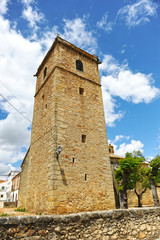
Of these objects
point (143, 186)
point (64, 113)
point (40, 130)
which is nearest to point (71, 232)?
point (64, 113)

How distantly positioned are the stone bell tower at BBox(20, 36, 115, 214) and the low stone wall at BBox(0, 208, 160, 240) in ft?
12.4

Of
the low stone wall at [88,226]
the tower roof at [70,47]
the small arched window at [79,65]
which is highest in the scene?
the tower roof at [70,47]

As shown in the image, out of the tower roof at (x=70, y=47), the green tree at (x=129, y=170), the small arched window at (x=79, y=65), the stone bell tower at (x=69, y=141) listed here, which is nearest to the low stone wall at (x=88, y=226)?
the stone bell tower at (x=69, y=141)

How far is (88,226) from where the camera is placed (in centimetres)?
354

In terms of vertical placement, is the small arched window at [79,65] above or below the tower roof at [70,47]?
below

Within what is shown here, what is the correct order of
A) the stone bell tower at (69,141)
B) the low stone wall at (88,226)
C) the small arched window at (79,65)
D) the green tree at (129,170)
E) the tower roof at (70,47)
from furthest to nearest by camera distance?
1. the green tree at (129,170)
2. the small arched window at (79,65)
3. the tower roof at (70,47)
4. the stone bell tower at (69,141)
5. the low stone wall at (88,226)

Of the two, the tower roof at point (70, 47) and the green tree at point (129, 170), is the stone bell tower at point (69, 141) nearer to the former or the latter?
the tower roof at point (70, 47)

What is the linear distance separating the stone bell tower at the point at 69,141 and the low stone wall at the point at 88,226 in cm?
378

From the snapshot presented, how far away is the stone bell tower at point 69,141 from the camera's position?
7.77m

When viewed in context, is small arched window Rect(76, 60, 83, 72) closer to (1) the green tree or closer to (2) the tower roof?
(2) the tower roof

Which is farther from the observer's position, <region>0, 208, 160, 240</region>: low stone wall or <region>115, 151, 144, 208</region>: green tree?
<region>115, 151, 144, 208</region>: green tree

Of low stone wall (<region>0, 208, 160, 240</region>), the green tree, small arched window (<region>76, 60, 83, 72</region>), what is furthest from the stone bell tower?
the green tree

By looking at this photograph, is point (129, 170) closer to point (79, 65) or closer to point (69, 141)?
point (69, 141)

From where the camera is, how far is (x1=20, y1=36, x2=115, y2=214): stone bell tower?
7.77 meters
